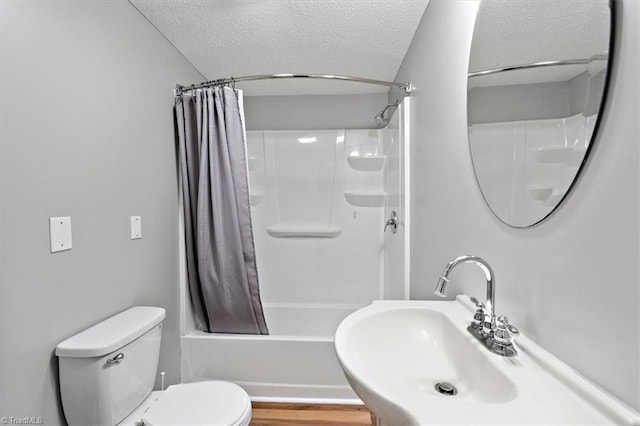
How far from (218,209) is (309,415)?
148 centimetres

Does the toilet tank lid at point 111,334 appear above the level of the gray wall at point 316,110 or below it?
below

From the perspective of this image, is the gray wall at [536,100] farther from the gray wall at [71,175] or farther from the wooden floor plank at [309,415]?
the wooden floor plank at [309,415]

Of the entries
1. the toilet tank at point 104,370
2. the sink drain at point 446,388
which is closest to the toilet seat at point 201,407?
the toilet tank at point 104,370

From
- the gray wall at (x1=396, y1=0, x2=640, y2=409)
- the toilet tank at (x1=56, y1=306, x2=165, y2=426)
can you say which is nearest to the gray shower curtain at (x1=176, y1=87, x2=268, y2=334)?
the toilet tank at (x1=56, y1=306, x2=165, y2=426)

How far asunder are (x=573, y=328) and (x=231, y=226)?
176cm

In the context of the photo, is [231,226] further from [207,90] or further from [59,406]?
[59,406]

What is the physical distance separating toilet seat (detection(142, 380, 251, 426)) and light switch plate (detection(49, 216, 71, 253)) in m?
0.78

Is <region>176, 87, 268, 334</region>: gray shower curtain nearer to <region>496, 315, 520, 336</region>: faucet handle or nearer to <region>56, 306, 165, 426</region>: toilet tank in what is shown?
<region>56, 306, 165, 426</region>: toilet tank

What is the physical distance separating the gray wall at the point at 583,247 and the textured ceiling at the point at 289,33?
54 centimetres

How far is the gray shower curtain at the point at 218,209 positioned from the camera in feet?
6.14

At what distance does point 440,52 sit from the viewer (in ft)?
4.28

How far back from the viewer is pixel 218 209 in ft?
6.17

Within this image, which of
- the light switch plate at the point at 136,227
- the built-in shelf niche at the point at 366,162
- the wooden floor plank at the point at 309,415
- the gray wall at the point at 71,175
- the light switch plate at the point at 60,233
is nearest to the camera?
the gray wall at the point at 71,175

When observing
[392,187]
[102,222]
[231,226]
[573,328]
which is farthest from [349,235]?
[573,328]
